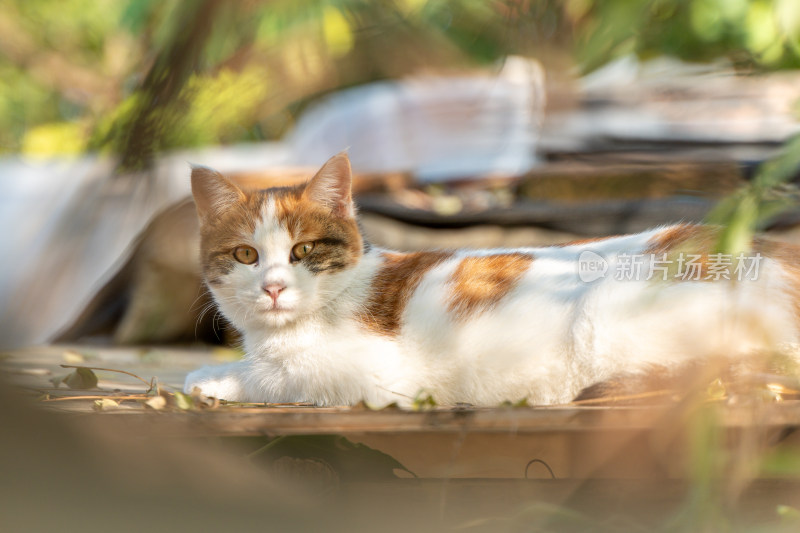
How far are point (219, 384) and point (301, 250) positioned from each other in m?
0.28

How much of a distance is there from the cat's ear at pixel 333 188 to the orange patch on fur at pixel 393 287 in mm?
145

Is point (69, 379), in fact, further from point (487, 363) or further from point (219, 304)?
point (487, 363)

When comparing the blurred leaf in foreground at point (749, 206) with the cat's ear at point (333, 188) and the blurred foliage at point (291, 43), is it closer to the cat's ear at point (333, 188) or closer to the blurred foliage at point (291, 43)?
the blurred foliage at point (291, 43)

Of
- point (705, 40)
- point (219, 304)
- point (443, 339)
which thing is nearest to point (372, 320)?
point (443, 339)

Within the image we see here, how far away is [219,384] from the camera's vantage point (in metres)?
1.13

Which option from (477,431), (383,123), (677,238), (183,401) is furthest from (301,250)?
(383,123)

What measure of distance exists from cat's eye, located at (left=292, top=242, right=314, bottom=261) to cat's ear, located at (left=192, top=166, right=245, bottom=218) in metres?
0.15

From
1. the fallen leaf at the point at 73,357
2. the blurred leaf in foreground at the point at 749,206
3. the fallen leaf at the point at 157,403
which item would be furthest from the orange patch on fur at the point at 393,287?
the fallen leaf at the point at 73,357

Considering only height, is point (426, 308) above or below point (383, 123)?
below

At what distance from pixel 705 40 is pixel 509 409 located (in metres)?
0.84

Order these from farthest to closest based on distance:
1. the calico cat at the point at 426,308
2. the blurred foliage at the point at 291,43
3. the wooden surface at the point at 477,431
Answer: the calico cat at the point at 426,308 < the wooden surface at the point at 477,431 < the blurred foliage at the point at 291,43

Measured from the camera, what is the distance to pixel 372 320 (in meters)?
1.16

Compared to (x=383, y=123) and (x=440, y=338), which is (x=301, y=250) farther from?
(x=383, y=123)

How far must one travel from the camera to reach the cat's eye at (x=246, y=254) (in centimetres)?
112
